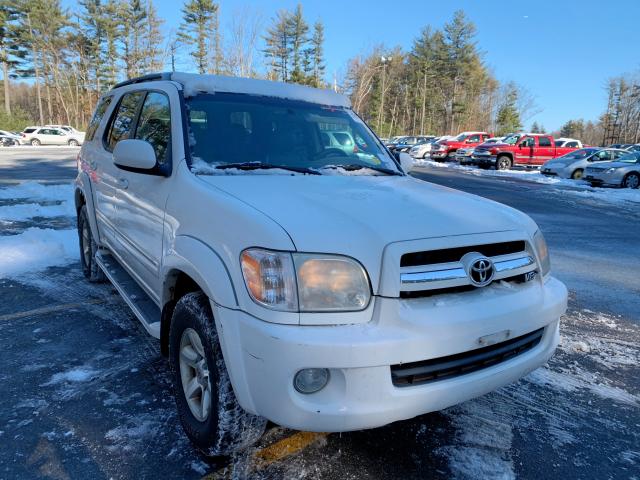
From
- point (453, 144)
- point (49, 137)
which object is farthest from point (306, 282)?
point (49, 137)

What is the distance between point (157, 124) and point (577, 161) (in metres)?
22.8

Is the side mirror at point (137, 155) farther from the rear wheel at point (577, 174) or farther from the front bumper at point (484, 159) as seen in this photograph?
the front bumper at point (484, 159)

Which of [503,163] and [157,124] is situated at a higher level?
[157,124]

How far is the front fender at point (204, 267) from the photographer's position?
1970 millimetres

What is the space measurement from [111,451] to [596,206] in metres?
13.6

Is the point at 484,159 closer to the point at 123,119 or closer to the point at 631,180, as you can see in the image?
the point at 631,180

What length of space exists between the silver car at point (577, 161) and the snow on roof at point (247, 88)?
20737 millimetres

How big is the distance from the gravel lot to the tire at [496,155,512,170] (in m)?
22.6

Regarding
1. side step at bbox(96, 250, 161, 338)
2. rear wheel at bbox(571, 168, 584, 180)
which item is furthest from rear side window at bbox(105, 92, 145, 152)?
rear wheel at bbox(571, 168, 584, 180)

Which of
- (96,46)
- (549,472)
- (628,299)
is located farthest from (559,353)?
(96,46)

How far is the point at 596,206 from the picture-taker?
12758 mm

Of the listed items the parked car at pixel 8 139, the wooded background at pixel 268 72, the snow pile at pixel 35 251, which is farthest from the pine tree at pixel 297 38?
the snow pile at pixel 35 251

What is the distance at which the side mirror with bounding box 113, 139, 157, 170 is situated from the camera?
103 inches

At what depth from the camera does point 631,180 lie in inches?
691
